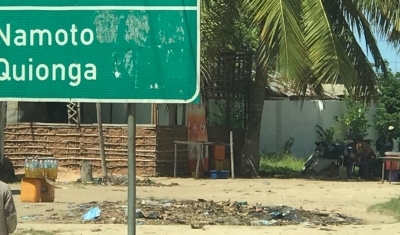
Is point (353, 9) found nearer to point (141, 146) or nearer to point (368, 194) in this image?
point (368, 194)

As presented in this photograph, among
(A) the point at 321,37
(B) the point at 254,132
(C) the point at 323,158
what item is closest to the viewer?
(A) the point at 321,37

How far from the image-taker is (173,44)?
12.0ft

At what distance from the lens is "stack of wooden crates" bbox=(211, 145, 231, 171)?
71.8 feet

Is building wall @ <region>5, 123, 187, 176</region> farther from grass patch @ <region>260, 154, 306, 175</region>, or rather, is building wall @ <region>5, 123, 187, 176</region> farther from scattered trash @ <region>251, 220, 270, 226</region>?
scattered trash @ <region>251, 220, 270, 226</region>

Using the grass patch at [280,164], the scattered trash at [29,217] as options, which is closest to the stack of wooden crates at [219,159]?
the grass patch at [280,164]

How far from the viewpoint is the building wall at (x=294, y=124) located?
29.5 metres

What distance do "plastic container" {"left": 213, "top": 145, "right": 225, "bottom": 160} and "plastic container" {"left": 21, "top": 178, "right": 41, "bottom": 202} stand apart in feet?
28.3

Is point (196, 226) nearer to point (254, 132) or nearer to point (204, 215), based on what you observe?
point (204, 215)

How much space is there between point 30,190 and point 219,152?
28.8 feet

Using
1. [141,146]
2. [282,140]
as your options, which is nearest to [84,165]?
[141,146]

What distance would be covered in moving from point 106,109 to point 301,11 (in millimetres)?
7428

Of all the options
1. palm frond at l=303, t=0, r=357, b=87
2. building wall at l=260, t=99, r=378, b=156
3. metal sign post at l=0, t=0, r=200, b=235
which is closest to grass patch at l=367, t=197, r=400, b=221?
palm frond at l=303, t=0, r=357, b=87

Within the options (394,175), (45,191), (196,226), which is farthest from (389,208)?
(394,175)

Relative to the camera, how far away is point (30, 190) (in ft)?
45.7
